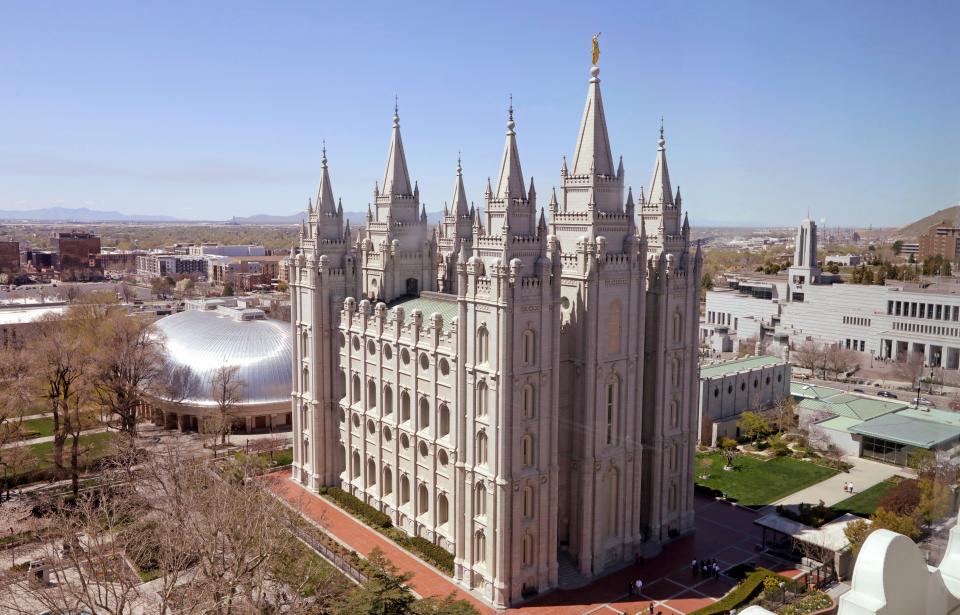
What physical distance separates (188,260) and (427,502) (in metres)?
141

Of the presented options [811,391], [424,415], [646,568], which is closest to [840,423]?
[811,391]

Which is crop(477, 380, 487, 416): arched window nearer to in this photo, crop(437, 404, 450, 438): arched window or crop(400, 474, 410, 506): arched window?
crop(437, 404, 450, 438): arched window

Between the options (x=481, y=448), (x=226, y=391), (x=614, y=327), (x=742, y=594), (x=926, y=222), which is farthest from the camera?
(x=226, y=391)

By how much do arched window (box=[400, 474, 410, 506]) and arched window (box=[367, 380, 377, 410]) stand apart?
456 cm

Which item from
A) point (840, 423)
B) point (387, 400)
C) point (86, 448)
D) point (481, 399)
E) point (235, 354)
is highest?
point (481, 399)

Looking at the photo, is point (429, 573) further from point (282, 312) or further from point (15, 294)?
point (15, 294)

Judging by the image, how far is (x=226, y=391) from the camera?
2064 inches

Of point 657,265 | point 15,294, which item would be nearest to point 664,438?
point 657,265

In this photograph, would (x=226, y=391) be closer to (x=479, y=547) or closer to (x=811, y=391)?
(x=479, y=547)

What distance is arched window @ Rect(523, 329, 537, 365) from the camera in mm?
30703

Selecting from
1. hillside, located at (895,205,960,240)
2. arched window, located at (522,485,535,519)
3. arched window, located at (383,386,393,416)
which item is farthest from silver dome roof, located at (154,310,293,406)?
hillside, located at (895,205,960,240)

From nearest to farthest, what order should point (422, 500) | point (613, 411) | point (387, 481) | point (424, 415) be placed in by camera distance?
point (613, 411)
point (424, 415)
point (422, 500)
point (387, 481)

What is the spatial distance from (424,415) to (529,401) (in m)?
7.22

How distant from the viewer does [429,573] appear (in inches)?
1309
